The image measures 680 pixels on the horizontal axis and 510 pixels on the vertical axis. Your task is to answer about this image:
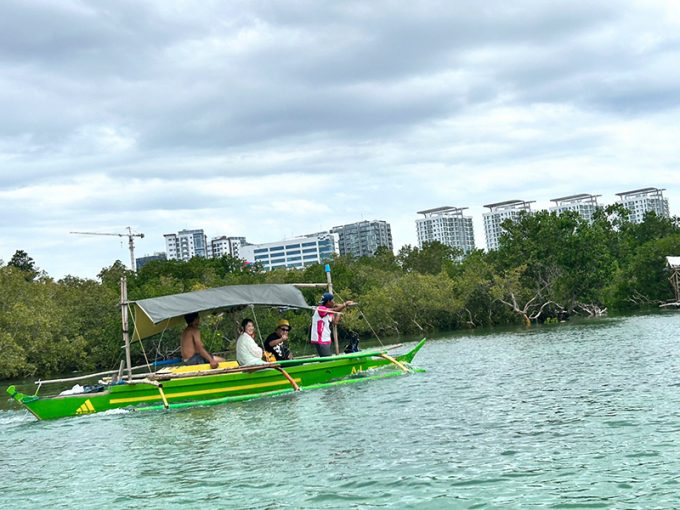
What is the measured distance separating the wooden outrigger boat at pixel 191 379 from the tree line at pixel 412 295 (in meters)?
25.3

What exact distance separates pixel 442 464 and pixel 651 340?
2008 cm

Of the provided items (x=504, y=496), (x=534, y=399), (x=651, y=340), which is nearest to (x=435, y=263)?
(x=651, y=340)

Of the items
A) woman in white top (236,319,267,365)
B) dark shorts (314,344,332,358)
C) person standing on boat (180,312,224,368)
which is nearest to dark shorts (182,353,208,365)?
person standing on boat (180,312,224,368)

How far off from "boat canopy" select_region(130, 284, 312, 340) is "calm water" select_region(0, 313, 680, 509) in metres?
2.46

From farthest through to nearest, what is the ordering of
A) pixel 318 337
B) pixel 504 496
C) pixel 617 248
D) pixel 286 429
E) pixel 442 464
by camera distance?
pixel 617 248 < pixel 318 337 < pixel 286 429 < pixel 442 464 < pixel 504 496

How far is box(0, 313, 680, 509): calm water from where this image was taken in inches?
351

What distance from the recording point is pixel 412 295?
63062mm

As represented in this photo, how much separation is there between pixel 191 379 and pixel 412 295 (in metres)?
45.6

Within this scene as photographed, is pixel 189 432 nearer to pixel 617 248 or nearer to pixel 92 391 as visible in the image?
pixel 92 391

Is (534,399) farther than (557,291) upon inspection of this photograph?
No

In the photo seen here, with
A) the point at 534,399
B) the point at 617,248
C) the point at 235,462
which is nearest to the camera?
the point at 235,462

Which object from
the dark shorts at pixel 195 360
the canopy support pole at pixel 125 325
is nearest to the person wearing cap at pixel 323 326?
the dark shorts at pixel 195 360

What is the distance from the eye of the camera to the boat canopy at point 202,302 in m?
18.5

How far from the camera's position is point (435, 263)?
89562mm
